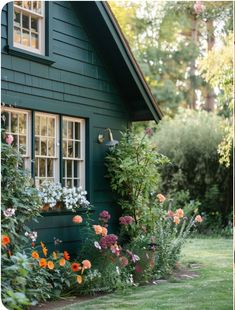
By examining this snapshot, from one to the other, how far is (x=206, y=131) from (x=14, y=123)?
9753mm

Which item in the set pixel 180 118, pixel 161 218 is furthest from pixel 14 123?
pixel 180 118

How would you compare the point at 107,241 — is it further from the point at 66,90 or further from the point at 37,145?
the point at 66,90

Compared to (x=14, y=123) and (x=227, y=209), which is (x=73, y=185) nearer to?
(x=14, y=123)

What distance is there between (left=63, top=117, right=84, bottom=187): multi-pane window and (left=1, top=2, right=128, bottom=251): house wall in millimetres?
114

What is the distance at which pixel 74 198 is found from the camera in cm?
813

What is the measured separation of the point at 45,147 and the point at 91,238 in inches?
59.0

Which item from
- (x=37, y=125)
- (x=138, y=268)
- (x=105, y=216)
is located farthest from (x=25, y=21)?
(x=138, y=268)

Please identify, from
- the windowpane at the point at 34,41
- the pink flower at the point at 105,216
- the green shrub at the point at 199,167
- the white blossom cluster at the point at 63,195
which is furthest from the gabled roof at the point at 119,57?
the green shrub at the point at 199,167

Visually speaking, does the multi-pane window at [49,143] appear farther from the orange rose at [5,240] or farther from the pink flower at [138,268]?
the orange rose at [5,240]

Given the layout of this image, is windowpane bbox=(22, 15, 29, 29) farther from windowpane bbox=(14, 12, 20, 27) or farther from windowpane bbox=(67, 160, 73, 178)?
windowpane bbox=(67, 160, 73, 178)

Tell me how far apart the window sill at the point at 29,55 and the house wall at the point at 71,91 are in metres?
0.06

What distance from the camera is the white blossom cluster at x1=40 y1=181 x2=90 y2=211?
25.3 ft

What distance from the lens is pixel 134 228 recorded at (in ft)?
29.4

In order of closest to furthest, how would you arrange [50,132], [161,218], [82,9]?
1. [50,132]
2. [82,9]
3. [161,218]
